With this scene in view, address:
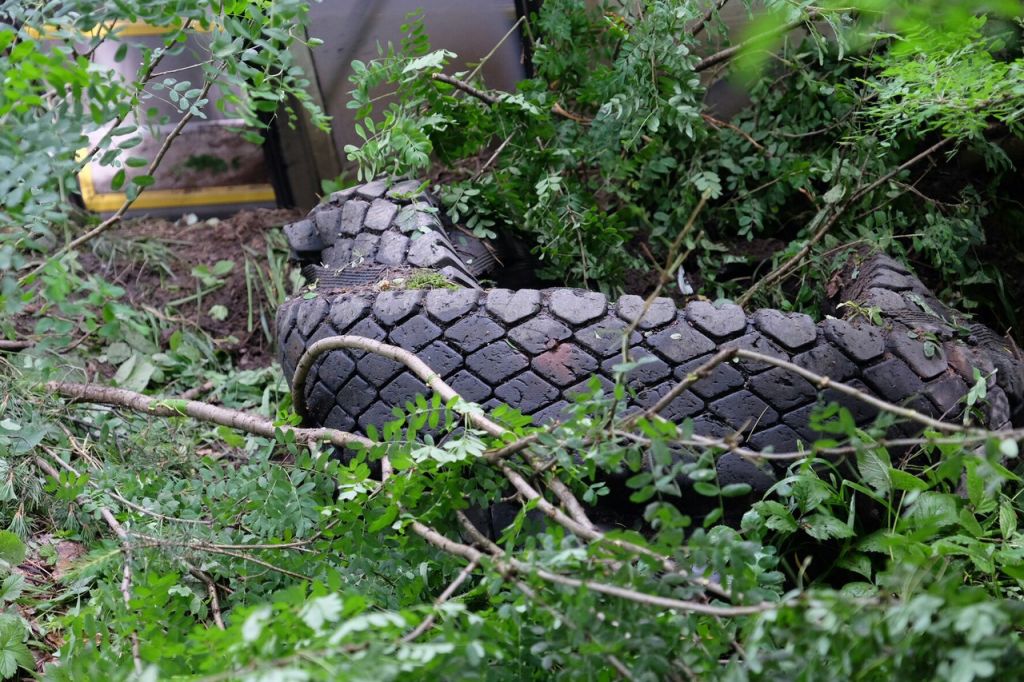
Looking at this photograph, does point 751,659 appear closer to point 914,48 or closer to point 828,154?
point 914,48

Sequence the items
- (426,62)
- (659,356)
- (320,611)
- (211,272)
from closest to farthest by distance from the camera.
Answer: (320,611)
(659,356)
(426,62)
(211,272)

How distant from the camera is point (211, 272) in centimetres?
317

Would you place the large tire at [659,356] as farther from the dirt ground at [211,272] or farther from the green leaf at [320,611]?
the dirt ground at [211,272]

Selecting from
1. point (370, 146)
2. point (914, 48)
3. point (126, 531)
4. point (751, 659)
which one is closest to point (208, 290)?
point (370, 146)

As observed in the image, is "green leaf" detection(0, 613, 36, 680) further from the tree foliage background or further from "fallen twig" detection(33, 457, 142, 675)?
"fallen twig" detection(33, 457, 142, 675)

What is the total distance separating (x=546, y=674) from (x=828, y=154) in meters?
1.90

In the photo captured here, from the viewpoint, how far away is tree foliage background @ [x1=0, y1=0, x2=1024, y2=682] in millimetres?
1127

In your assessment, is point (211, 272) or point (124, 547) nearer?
point (124, 547)

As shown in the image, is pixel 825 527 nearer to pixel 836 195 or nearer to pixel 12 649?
pixel 836 195

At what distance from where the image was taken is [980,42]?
196 cm

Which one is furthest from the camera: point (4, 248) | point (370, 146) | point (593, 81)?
point (593, 81)

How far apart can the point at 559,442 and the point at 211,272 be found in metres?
2.17

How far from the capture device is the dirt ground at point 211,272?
9.91 ft

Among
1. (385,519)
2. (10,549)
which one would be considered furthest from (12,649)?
(385,519)
